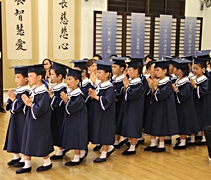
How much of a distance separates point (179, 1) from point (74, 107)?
711 centimetres

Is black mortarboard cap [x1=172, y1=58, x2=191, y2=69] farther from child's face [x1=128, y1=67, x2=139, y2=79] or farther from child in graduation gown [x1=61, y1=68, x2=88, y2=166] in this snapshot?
child in graduation gown [x1=61, y1=68, x2=88, y2=166]

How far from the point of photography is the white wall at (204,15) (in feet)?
32.9

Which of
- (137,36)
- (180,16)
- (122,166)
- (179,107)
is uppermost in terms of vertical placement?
(180,16)

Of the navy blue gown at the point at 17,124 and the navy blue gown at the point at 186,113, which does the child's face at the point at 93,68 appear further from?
the navy blue gown at the point at 17,124

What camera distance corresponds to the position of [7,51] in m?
7.48

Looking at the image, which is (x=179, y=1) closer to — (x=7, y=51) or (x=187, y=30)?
(x=187, y=30)

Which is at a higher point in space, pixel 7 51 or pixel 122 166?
pixel 7 51

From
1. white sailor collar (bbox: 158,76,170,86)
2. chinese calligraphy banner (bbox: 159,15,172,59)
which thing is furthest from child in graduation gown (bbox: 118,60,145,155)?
chinese calligraphy banner (bbox: 159,15,172,59)

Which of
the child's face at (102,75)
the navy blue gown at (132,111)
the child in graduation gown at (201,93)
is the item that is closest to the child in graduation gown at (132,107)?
the navy blue gown at (132,111)

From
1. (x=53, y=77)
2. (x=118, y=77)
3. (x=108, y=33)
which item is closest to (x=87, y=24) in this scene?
(x=108, y=33)

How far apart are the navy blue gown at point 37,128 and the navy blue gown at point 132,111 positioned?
1209 millimetres

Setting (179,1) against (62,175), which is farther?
(179,1)

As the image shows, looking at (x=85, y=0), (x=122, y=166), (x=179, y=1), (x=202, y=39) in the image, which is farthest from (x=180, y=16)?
(x=122, y=166)

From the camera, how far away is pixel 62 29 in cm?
805
